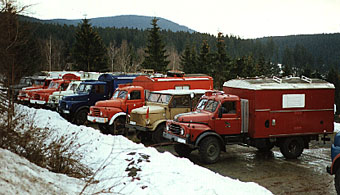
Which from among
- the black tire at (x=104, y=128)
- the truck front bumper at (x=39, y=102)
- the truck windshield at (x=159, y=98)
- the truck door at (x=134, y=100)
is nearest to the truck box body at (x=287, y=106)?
the truck windshield at (x=159, y=98)

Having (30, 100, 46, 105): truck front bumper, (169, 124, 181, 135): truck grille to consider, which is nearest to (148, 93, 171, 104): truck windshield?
(169, 124, 181, 135): truck grille

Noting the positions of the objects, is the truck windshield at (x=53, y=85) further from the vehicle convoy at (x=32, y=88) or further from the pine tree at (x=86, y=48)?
the pine tree at (x=86, y=48)

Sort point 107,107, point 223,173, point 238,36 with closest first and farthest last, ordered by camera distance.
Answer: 1. point 223,173
2. point 107,107
3. point 238,36

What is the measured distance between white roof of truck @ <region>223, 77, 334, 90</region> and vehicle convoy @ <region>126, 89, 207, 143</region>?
2.23 m

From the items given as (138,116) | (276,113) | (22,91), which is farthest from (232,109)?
(22,91)

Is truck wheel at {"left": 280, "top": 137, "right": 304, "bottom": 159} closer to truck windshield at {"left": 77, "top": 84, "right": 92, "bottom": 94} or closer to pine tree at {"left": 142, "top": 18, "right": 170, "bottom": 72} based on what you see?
truck windshield at {"left": 77, "top": 84, "right": 92, "bottom": 94}

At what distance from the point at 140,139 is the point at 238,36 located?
14364cm

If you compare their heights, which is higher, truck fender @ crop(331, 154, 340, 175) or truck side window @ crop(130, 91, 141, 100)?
truck side window @ crop(130, 91, 141, 100)

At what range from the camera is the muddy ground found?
8266 mm

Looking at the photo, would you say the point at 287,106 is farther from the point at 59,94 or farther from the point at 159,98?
the point at 59,94

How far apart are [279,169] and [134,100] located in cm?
777

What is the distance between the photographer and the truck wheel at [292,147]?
1141cm

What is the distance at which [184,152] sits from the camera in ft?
37.4

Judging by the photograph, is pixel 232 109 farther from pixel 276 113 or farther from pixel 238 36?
pixel 238 36
